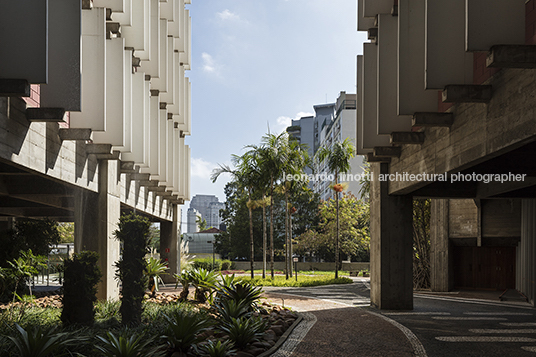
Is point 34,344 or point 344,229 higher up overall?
point 34,344

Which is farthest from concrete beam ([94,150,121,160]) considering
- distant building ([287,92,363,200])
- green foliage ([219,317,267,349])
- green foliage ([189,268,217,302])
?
distant building ([287,92,363,200])

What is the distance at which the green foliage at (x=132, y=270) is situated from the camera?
9.53 m

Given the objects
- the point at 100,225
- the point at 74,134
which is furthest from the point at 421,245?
the point at 74,134

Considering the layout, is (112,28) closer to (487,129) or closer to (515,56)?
(487,129)

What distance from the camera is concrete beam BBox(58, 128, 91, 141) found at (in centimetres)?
1109

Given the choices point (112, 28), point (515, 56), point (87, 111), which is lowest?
point (515, 56)

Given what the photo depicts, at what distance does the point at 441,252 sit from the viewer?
22922 millimetres

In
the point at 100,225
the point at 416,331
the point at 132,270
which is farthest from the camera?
the point at 100,225

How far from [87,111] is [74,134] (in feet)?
2.30

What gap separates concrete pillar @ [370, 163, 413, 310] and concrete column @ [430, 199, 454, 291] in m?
9.14

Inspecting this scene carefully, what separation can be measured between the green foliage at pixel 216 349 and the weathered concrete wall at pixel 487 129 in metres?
5.36

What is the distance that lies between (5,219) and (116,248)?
30.6 ft

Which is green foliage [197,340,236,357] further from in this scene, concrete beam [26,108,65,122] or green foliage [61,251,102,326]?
concrete beam [26,108,65,122]

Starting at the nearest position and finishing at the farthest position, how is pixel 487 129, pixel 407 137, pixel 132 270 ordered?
pixel 487 129 → pixel 132 270 → pixel 407 137
